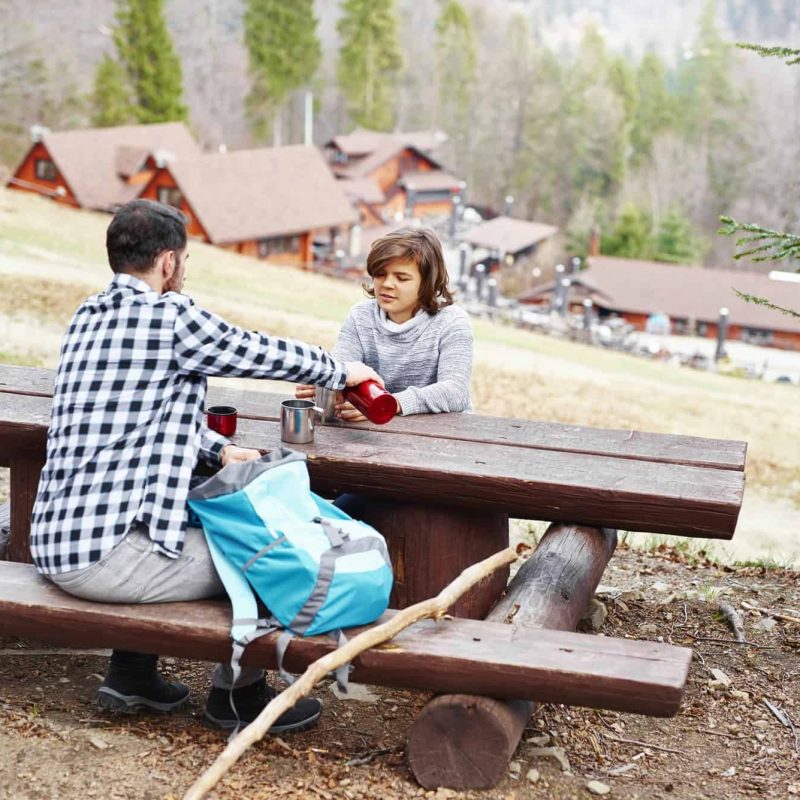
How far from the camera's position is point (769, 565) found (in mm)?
6074

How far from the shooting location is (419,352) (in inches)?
192

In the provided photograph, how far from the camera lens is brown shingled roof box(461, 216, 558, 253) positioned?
54.7 m

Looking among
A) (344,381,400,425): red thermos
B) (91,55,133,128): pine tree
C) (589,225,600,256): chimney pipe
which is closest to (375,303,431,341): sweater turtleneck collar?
(344,381,400,425): red thermos

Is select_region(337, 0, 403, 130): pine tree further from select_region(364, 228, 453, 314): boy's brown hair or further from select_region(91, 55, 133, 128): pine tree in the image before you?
select_region(364, 228, 453, 314): boy's brown hair

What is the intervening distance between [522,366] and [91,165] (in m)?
28.6

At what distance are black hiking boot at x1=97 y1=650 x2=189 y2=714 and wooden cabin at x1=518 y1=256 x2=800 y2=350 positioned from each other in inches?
1787

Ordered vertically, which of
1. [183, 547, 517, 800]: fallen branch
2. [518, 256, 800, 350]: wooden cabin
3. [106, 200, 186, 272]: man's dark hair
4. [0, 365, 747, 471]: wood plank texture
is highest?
[106, 200, 186, 272]: man's dark hair

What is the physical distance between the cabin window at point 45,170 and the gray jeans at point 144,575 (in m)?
42.1

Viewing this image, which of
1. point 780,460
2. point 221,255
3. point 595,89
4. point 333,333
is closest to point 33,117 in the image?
point 221,255

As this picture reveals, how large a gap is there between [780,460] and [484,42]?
89.4 meters

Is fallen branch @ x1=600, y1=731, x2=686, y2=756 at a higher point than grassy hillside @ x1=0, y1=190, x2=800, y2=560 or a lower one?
higher

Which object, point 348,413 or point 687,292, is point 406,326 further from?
point 687,292

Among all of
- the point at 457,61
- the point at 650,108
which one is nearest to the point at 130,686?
the point at 457,61

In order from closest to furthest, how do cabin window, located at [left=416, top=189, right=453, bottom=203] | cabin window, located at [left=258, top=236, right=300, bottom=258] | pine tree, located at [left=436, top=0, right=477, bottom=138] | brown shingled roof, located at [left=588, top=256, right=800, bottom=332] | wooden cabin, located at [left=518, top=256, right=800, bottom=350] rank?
cabin window, located at [left=258, top=236, right=300, bottom=258] < wooden cabin, located at [left=518, top=256, right=800, bottom=350] < brown shingled roof, located at [left=588, top=256, right=800, bottom=332] < cabin window, located at [left=416, top=189, right=453, bottom=203] < pine tree, located at [left=436, top=0, right=477, bottom=138]
